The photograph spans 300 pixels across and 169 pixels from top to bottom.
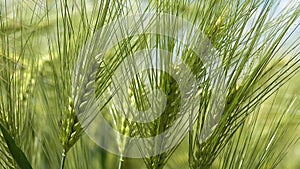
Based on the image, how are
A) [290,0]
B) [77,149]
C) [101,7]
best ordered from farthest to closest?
[77,149] < [290,0] < [101,7]

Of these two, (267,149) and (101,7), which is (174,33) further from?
(267,149)

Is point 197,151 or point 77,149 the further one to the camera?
point 77,149

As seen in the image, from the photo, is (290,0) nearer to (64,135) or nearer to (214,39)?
(214,39)

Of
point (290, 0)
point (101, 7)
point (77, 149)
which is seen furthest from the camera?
point (77, 149)

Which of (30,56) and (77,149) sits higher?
(30,56)

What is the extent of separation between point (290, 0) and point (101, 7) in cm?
24

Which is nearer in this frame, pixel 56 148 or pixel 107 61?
pixel 107 61

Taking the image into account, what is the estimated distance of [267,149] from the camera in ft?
2.38

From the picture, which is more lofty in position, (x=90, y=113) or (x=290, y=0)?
(x=290, y=0)

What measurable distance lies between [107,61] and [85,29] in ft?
0.17

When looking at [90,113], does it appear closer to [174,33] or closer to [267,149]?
[174,33]

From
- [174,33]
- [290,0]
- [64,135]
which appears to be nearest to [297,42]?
[290,0]

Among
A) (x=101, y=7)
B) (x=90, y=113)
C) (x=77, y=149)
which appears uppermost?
(x=101, y=7)

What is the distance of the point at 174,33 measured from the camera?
56cm
